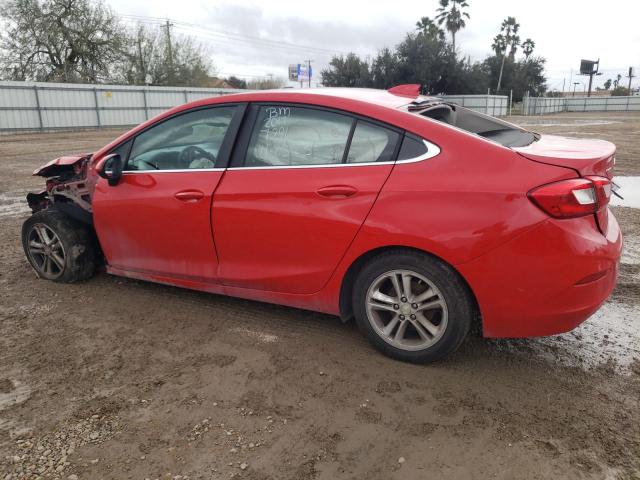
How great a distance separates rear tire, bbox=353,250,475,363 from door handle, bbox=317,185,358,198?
0.40 m

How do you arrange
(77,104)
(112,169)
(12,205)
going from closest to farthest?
1. (112,169)
2. (12,205)
3. (77,104)

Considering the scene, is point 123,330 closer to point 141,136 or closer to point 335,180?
point 141,136

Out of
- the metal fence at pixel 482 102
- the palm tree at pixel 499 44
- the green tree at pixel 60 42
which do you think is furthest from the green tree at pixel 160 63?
the palm tree at pixel 499 44

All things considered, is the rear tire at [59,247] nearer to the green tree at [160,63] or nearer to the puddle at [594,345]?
the puddle at [594,345]

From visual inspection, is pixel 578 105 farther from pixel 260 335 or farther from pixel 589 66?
pixel 260 335

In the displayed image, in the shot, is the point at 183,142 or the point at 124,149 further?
the point at 124,149

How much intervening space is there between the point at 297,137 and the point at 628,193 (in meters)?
7.15

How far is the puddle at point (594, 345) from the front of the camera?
3.09m

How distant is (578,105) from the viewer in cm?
5797

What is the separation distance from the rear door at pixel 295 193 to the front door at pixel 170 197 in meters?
0.13

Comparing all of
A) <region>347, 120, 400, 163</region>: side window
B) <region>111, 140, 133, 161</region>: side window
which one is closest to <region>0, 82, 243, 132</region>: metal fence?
<region>111, 140, 133, 161</region>: side window

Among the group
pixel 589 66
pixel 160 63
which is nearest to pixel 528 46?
pixel 589 66

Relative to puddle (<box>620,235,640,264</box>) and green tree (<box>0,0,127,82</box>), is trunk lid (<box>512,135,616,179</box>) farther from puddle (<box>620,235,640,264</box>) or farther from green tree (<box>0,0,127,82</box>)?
green tree (<box>0,0,127,82</box>)

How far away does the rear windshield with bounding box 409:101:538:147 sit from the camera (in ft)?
10.1
